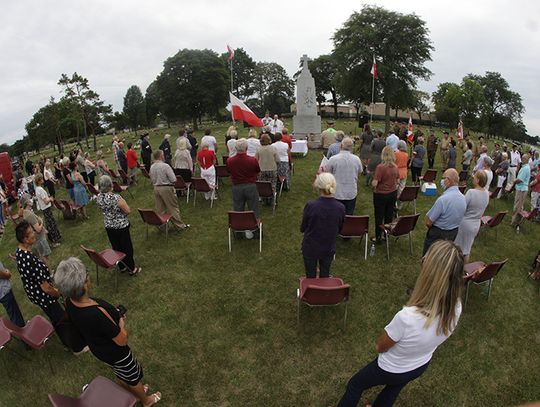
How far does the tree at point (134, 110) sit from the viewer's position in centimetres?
7775

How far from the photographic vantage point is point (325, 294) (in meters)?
4.02

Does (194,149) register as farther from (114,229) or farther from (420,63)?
(420,63)

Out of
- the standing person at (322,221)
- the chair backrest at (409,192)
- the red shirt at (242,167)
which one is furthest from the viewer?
A: the chair backrest at (409,192)

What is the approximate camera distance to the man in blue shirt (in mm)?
4605

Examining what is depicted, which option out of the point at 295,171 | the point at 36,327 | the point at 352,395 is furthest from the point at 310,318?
the point at 295,171

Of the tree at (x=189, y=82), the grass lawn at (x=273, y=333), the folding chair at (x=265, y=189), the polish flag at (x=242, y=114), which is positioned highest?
the tree at (x=189, y=82)

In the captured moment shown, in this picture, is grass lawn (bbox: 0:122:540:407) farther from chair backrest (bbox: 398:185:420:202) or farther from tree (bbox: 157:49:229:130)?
tree (bbox: 157:49:229:130)

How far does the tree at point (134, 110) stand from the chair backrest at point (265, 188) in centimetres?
7745

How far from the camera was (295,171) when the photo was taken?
12719mm

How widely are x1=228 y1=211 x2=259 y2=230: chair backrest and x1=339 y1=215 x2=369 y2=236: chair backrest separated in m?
1.66

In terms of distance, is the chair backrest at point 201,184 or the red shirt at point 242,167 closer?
the red shirt at point 242,167

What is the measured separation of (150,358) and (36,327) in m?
1.51

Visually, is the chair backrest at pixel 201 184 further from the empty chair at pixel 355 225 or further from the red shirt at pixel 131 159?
the red shirt at pixel 131 159

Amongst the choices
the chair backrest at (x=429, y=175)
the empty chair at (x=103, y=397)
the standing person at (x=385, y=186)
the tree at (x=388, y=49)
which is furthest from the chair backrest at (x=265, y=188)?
the tree at (x=388, y=49)
